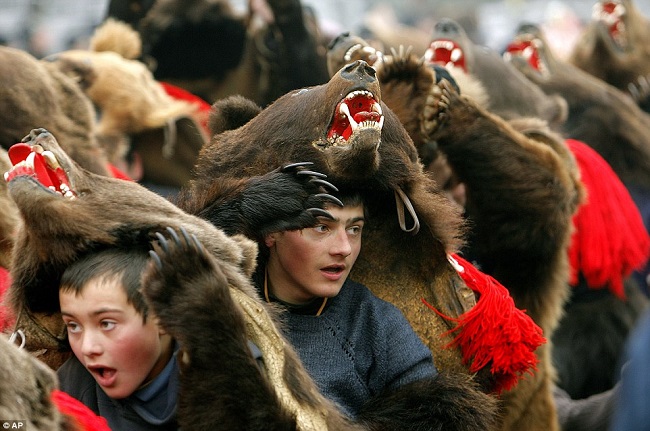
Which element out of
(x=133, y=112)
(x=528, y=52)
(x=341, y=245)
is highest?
(x=341, y=245)

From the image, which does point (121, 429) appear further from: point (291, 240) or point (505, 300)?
point (505, 300)

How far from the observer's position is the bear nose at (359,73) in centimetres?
318

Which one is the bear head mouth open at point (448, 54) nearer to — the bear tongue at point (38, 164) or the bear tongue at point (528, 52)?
the bear tongue at point (528, 52)

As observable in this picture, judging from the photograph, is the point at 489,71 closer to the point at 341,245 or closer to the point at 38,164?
the point at 341,245

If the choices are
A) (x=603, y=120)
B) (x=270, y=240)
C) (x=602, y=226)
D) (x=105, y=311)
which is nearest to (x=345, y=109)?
(x=270, y=240)

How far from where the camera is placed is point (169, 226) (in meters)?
2.75

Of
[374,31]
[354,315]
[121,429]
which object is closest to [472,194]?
[354,315]

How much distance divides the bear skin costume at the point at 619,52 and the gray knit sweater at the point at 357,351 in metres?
4.45

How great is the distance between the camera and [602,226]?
5301mm

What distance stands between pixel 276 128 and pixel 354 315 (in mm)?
599

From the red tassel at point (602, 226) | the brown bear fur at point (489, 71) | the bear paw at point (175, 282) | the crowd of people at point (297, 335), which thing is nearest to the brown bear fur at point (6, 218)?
the crowd of people at point (297, 335)

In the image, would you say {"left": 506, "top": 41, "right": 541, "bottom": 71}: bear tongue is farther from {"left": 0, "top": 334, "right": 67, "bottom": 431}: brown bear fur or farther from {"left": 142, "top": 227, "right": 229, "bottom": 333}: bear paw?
{"left": 0, "top": 334, "right": 67, "bottom": 431}: brown bear fur

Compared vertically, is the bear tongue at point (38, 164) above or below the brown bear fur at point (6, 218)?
above

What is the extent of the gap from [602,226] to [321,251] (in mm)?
2469
